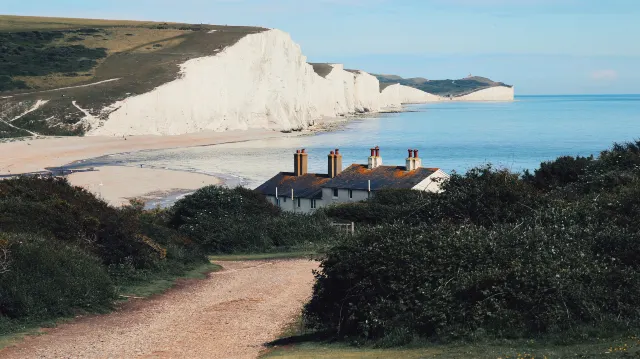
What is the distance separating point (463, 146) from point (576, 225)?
3194 inches

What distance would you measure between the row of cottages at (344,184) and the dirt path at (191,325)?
15.4m

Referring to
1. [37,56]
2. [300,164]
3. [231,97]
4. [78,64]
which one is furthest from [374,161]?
[37,56]

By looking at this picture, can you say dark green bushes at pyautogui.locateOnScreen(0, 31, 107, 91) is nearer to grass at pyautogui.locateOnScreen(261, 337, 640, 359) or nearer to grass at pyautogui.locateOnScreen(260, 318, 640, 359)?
grass at pyautogui.locateOnScreen(260, 318, 640, 359)

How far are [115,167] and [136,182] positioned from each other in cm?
1037

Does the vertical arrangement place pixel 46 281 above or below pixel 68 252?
below

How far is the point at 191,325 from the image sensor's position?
46.9ft

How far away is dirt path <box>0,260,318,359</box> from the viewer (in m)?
12.4

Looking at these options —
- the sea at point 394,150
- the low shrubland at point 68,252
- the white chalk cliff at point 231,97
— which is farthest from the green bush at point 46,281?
the white chalk cliff at point 231,97

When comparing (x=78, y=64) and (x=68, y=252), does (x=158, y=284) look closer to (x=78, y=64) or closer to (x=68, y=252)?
(x=68, y=252)

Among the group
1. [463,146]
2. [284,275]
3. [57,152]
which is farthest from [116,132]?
[284,275]

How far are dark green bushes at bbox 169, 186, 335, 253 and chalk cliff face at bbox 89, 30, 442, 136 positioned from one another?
5975 centimetres

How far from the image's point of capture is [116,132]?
286 feet

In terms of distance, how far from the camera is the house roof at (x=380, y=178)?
1346 inches

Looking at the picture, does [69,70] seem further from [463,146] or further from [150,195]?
[150,195]
